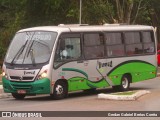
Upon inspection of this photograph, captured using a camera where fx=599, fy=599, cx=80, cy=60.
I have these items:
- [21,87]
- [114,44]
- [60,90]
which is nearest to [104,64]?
[114,44]

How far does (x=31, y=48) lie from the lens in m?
22.1

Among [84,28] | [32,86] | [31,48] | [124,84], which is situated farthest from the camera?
[124,84]

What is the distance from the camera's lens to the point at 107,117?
47.8ft

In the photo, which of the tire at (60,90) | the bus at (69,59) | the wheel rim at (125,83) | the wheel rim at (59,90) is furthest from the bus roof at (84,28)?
the wheel rim at (125,83)

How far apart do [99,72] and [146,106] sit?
5.75 metres

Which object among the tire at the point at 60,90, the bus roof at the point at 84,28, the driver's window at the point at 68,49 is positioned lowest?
the tire at the point at 60,90

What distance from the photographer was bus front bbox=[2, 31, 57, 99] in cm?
Answer: 2150

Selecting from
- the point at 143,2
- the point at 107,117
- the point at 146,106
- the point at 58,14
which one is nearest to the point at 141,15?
the point at 143,2

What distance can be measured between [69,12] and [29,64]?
27.4m

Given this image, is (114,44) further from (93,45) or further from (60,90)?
(60,90)

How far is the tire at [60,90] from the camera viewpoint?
2195 centimetres

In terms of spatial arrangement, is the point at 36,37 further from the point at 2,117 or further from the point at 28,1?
the point at 28,1

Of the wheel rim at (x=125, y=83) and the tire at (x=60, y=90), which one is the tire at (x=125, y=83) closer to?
the wheel rim at (x=125, y=83)

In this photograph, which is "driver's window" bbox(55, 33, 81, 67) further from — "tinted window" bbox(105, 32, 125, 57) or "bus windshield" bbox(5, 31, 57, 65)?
"tinted window" bbox(105, 32, 125, 57)
